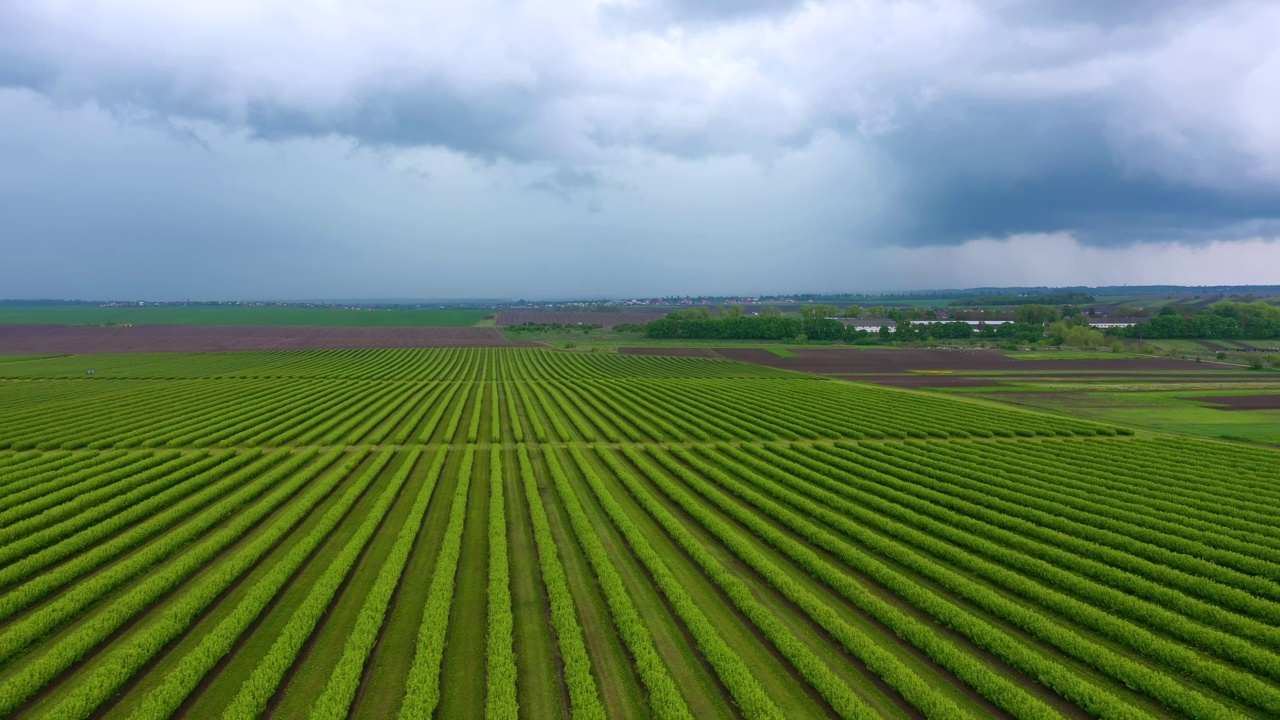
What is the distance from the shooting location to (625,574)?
60.0 ft

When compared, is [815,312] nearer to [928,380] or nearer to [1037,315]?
[1037,315]

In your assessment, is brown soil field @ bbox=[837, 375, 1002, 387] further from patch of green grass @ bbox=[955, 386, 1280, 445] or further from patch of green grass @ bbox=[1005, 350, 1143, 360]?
patch of green grass @ bbox=[1005, 350, 1143, 360]

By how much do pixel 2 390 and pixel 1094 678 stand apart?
8918 cm

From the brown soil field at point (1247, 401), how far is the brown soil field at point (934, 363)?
21.2 meters

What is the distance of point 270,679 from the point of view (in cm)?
1249

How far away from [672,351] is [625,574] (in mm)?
91595

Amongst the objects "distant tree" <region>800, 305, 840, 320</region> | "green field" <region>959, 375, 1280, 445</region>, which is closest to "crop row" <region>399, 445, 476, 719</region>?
"green field" <region>959, 375, 1280, 445</region>

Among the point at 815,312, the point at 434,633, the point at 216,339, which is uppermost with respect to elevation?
the point at 815,312

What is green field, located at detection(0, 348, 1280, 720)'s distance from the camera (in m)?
12.6

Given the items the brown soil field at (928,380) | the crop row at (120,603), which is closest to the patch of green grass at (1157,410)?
the brown soil field at (928,380)

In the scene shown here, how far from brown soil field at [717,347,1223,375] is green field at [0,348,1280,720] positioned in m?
49.2

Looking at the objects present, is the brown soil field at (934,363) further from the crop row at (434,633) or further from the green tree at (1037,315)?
the crop row at (434,633)

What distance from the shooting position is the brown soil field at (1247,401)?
53394 mm

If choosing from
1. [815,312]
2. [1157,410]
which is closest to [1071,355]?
[1157,410]
